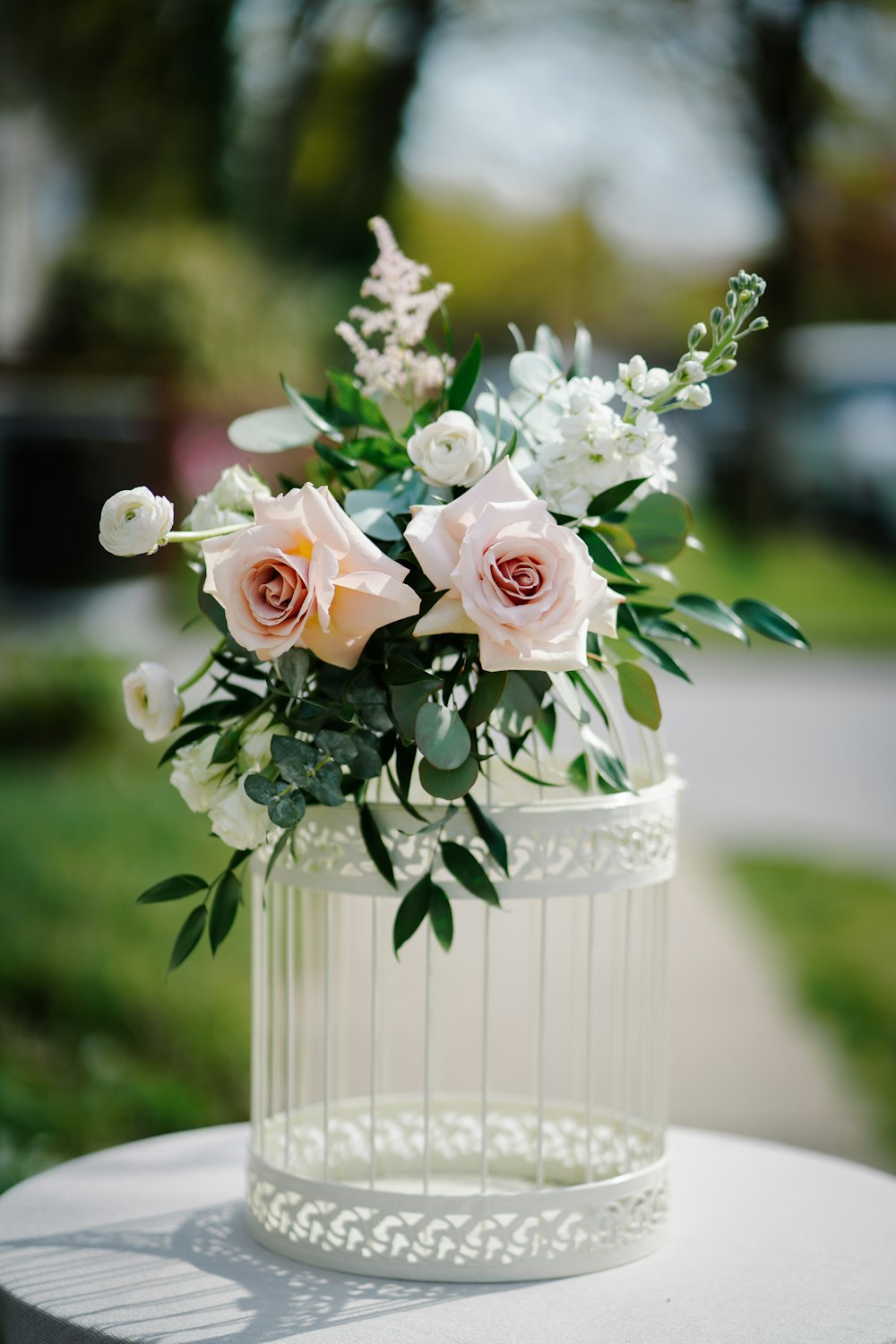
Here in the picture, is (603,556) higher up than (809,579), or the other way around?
(809,579)

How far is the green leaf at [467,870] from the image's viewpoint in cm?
124

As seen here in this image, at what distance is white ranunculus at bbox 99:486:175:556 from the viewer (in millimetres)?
1122

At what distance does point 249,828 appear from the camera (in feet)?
3.87

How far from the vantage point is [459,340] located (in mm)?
17812

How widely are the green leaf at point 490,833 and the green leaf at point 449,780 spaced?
0.07 meters

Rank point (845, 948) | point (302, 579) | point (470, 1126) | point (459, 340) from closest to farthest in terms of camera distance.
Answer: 1. point (302, 579)
2. point (470, 1126)
3. point (845, 948)
4. point (459, 340)

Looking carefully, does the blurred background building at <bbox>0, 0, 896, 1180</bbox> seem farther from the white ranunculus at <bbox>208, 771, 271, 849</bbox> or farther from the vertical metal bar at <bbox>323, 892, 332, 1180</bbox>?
the white ranunculus at <bbox>208, 771, 271, 849</bbox>

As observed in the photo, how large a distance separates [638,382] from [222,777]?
1.51ft

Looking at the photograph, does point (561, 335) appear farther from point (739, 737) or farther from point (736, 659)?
point (739, 737)

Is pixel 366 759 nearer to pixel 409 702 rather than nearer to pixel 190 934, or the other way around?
pixel 409 702

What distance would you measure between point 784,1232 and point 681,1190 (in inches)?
5.4

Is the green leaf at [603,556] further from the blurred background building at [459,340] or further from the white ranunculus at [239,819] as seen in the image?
the blurred background building at [459,340]

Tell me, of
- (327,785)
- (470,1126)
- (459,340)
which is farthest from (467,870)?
(459,340)

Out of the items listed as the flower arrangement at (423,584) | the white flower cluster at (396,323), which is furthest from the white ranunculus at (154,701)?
the white flower cluster at (396,323)
